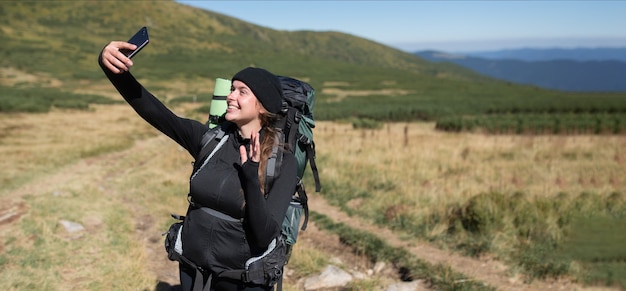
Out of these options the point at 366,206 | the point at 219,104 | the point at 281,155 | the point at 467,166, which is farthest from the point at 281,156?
the point at 467,166

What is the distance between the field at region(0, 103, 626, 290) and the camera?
602 cm

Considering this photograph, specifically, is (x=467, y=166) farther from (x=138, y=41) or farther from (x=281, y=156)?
(x=138, y=41)

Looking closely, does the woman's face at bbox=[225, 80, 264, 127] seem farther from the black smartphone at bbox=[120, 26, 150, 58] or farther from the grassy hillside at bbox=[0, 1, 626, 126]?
the grassy hillside at bbox=[0, 1, 626, 126]

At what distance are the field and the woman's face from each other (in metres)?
3.49

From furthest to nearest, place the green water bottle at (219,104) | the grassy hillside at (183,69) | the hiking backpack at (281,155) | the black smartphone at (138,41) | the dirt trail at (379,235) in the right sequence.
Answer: the grassy hillside at (183,69)
the dirt trail at (379,235)
the green water bottle at (219,104)
the hiking backpack at (281,155)
the black smartphone at (138,41)

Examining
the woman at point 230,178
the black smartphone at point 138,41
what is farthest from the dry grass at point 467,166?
the black smartphone at point 138,41

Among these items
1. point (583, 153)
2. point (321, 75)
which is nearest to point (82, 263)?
point (583, 153)

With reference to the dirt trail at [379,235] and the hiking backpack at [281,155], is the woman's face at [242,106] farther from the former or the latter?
the dirt trail at [379,235]

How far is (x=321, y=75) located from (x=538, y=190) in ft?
264

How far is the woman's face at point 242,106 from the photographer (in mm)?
2395

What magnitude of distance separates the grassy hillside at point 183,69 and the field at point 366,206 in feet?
55.1

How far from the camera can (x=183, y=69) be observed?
78125 millimetres

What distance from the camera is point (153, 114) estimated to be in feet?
8.20

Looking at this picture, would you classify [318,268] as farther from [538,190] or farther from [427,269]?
[538,190]
